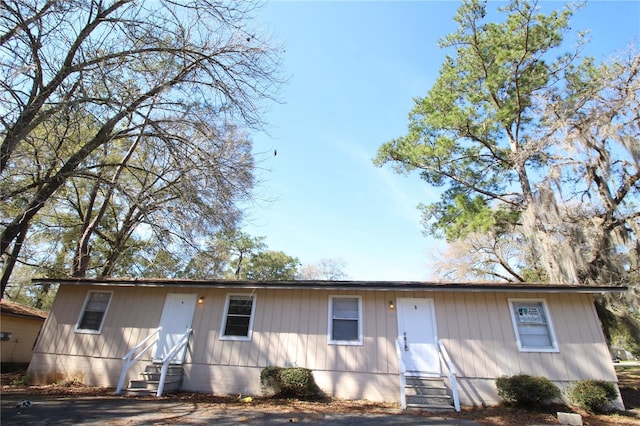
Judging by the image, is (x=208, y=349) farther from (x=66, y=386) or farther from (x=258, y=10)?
(x=258, y=10)

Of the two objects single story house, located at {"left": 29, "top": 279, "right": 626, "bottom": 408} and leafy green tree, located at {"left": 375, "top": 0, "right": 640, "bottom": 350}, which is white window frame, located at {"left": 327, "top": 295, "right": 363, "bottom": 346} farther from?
leafy green tree, located at {"left": 375, "top": 0, "right": 640, "bottom": 350}

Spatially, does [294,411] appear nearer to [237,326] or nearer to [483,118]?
[237,326]

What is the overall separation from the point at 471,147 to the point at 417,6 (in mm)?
5626

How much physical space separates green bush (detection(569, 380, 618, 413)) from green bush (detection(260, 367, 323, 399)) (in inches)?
214

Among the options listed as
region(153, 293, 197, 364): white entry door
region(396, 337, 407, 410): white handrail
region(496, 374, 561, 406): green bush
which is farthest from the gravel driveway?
region(153, 293, 197, 364): white entry door

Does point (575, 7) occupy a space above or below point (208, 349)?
above

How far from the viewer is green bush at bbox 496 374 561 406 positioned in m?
6.64

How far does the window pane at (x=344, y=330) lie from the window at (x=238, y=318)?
224 centimetres

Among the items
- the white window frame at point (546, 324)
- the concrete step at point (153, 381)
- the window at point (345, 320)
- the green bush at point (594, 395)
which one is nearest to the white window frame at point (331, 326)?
the window at point (345, 320)

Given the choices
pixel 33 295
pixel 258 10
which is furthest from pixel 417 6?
pixel 33 295

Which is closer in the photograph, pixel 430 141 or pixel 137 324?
pixel 137 324

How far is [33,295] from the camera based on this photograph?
23125mm

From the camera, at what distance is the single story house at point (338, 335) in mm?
7535

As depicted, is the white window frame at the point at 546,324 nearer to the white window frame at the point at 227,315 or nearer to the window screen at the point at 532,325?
the window screen at the point at 532,325
